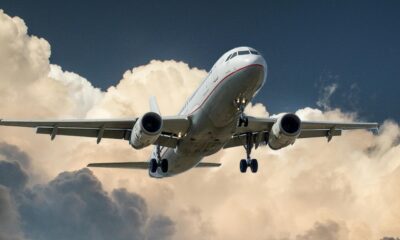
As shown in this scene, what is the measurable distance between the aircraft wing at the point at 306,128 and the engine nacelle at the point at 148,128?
19.0 feet

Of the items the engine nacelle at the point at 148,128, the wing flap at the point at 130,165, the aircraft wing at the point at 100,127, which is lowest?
the engine nacelle at the point at 148,128

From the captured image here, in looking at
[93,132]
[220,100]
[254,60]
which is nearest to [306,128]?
[220,100]

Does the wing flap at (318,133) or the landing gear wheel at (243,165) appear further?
the wing flap at (318,133)

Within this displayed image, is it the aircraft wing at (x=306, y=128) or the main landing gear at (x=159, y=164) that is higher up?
the aircraft wing at (x=306, y=128)

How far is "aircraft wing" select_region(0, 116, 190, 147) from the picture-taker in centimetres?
3322

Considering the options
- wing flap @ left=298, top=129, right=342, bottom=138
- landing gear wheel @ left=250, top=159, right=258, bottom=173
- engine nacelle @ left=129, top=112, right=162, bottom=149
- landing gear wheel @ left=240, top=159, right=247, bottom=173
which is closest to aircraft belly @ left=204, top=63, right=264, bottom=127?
engine nacelle @ left=129, top=112, right=162, bottom=149

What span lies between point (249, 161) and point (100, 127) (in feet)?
31.5

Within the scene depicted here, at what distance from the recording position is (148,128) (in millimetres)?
31734

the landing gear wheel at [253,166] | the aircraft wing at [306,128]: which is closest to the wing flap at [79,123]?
the aircraft wing at [306,128]

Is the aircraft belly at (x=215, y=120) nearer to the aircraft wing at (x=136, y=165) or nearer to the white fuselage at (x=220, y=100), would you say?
the white fuselage at (x=220, y=100)

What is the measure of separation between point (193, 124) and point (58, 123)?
26.6 feet

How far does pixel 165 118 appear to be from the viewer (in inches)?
1316

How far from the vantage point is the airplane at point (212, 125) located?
29589 mm

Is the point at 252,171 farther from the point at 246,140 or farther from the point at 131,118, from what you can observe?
the point at 131,118
